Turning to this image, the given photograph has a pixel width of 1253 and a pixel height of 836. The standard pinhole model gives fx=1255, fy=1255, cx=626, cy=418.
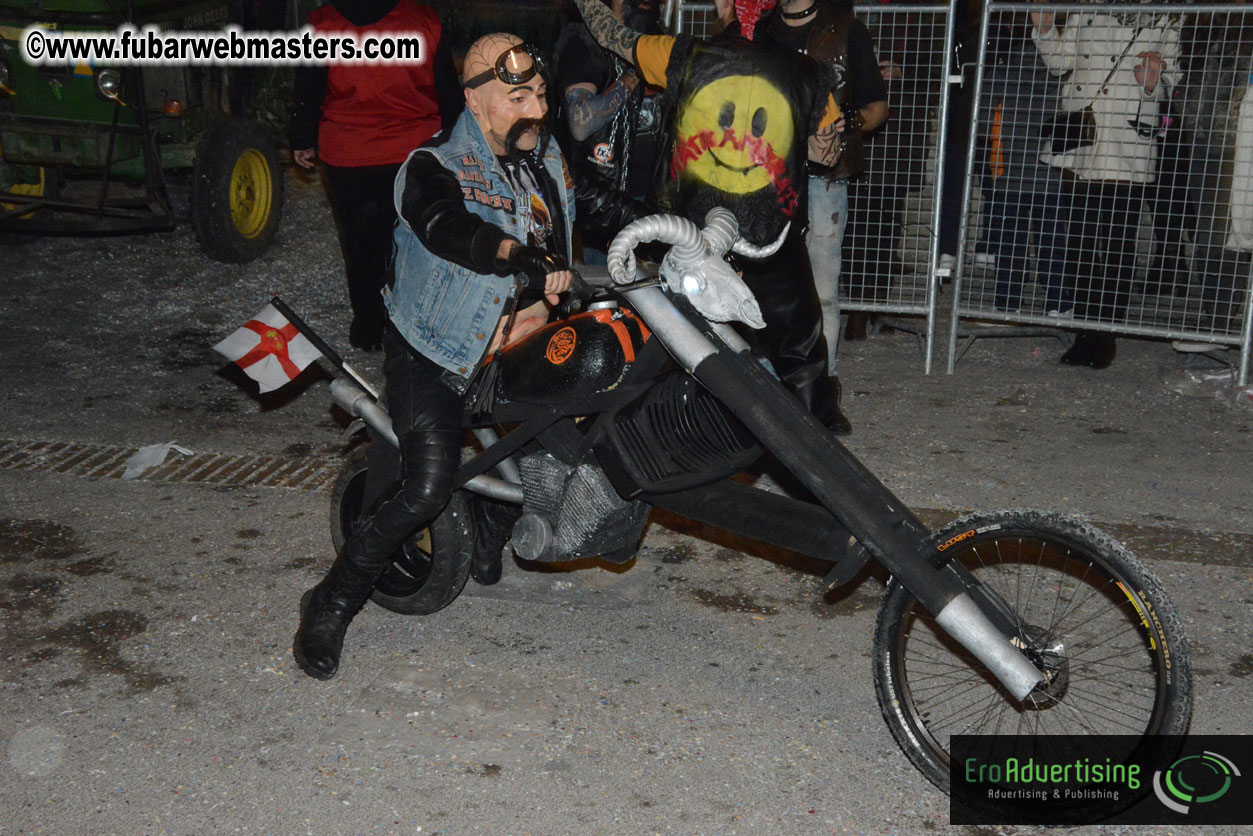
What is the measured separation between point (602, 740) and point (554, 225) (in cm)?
155

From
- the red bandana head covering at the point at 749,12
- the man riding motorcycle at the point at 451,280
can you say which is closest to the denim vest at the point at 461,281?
the man riding motorcycle at the point at 451,280

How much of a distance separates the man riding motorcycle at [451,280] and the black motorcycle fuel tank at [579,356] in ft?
0.55

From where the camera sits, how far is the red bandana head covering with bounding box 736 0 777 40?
5.03m

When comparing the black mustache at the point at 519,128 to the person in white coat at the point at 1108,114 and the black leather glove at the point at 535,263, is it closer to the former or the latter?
the black leather glove at the point at 535,263

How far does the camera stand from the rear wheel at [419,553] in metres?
4.06

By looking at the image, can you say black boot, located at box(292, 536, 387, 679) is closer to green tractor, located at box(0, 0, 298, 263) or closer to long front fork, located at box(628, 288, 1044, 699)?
long front fork, located at box(628, 288, 1044, 699)

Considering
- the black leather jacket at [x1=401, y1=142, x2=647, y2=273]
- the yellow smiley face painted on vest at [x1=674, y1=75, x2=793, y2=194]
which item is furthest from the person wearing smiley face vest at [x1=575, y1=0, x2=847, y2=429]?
the black leather jacket at [x1=401, y1=142, x2=647, y2=273]

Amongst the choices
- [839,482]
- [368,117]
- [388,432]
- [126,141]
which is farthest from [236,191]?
[839,482]

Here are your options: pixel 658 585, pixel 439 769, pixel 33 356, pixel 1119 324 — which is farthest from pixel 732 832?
pixel 33 356

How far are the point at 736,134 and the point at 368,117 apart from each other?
306 cm

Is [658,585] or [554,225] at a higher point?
[554,225]

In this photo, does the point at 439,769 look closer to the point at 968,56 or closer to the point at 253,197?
the point at 253,197

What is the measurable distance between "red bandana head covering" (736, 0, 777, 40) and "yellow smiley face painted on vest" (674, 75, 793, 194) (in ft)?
1.67

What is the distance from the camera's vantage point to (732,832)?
3.25 meters
